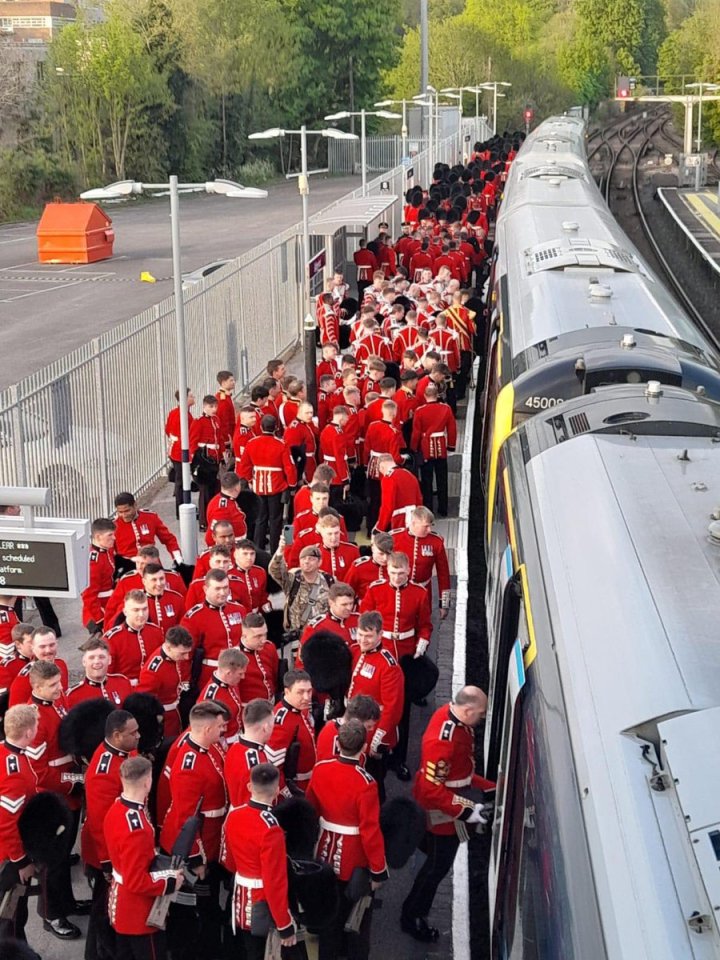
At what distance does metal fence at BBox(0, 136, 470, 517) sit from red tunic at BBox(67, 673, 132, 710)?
502 cm

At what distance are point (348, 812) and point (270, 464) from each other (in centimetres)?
656

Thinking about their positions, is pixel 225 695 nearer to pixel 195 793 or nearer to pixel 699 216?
pixel 195 793

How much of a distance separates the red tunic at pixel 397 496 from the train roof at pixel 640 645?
3.12m

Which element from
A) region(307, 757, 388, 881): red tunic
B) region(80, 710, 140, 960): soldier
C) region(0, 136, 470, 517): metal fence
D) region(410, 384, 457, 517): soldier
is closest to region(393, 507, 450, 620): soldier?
region(307, 757, 388, 881): red tunic

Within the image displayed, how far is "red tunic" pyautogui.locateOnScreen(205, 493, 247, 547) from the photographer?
10.5 meters

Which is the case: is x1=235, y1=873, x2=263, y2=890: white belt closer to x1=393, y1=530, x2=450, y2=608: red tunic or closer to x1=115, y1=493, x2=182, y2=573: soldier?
x1=393, y1=530, x2=450, y2=608: red tunic

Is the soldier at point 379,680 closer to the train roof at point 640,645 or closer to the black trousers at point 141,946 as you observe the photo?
the train roof at point 640,645

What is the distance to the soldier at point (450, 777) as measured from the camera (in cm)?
680

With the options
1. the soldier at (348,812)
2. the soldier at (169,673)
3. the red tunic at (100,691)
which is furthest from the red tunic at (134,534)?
the soldier at (348,812)

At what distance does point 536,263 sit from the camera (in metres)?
14.2

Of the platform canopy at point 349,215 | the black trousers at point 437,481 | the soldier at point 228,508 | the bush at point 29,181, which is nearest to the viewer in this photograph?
the soldier at point 228,508

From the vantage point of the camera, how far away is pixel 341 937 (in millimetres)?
6832

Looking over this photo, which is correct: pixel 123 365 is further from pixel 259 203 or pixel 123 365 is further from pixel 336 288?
pixel 259 203

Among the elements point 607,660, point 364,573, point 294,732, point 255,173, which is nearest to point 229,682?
point 294,732
